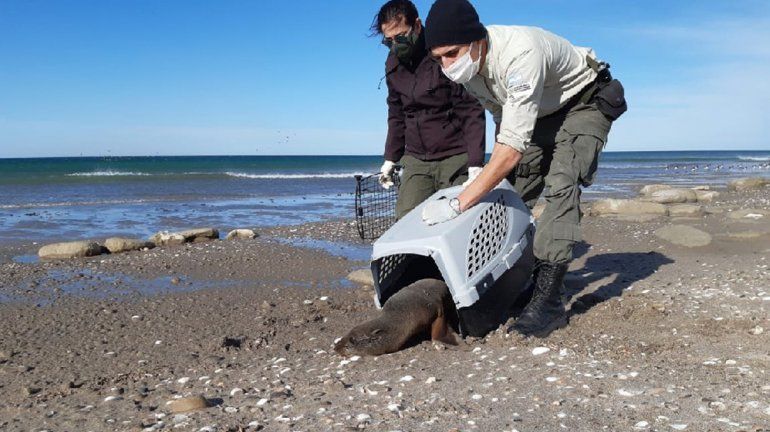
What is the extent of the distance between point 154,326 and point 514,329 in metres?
2.87

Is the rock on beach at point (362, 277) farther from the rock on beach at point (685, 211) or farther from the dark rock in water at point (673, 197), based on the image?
the dark rock in water at point (673, 197)

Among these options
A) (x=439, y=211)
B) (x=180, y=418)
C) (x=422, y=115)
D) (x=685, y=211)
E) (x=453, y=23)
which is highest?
(x=453, y=23)

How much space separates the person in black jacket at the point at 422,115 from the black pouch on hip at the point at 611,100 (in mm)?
1016

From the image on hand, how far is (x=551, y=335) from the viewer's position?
4207mm

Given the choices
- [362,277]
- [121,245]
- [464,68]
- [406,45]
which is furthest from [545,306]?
[121,245]

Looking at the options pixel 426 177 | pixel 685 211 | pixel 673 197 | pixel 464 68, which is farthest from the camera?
pixel 673 197

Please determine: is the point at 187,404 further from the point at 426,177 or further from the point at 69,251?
the point at 69,251

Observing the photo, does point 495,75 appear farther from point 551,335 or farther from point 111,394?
point 111,394

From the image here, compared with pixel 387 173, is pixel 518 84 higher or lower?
higher

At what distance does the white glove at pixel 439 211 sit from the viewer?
3.79 meters

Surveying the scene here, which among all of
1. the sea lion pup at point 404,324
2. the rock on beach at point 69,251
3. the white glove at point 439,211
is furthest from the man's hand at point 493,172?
the rock on beach at point 69,251

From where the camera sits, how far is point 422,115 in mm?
5309

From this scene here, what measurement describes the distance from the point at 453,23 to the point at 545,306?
1896 mm

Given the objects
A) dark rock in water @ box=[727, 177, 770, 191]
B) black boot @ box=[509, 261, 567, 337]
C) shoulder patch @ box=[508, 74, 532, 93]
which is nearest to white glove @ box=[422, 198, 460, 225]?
shoulder patch @ box=[508, 74, 532, 93]
